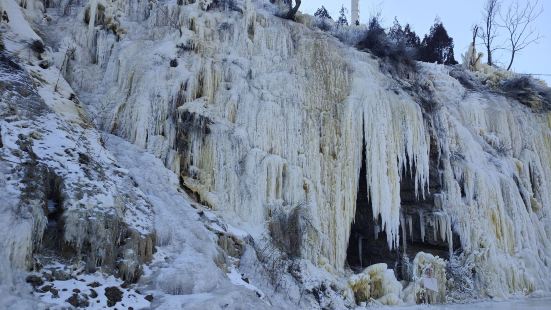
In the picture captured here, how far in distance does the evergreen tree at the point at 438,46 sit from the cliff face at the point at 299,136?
924cm

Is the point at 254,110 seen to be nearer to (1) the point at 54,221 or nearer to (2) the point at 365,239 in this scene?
(2) the point at 365,239

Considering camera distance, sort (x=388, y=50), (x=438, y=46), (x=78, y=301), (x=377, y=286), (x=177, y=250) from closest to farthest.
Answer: (x=78, y=301) → (x=177, y=250) → (x=377, y=286) → (x=388, y=50) → (x=438, y=46)

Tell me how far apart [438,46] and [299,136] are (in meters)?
17.2

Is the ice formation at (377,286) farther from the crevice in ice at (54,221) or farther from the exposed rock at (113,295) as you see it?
the crevice in ice at (54,221)

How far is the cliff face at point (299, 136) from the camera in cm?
1390

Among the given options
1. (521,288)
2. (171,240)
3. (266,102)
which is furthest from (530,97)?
(171,240)

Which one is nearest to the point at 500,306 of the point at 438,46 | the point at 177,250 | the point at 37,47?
the point at 177,250

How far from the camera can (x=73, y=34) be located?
49.5 feet

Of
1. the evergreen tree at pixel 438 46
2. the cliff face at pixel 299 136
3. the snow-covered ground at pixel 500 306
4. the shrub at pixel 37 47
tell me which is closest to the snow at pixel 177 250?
the cliff face at pixel 299 136

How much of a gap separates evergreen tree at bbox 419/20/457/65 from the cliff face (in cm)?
924

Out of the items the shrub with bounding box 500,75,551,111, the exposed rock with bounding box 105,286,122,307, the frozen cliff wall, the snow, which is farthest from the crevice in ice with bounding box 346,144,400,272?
the exposed rock with bounding box 105,286,122,307

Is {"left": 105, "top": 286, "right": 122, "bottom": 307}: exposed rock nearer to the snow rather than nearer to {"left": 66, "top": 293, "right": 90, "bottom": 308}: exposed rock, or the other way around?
{"left": 66, "top": 293, "right": 90, "bottom": 308}: exposed rock

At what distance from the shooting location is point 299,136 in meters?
15.5

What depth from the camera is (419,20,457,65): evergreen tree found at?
2788 cm
